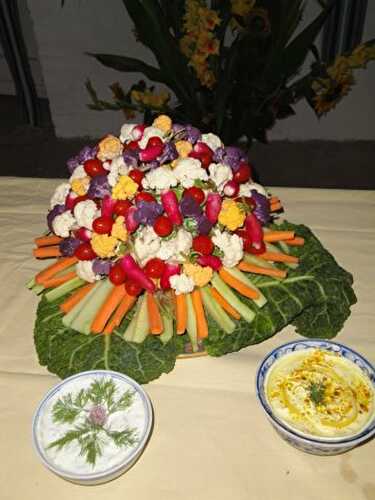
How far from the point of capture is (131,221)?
3.24 ft

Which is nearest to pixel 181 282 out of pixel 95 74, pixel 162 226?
pixel 162 226

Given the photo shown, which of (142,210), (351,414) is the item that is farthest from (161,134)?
(351,414)

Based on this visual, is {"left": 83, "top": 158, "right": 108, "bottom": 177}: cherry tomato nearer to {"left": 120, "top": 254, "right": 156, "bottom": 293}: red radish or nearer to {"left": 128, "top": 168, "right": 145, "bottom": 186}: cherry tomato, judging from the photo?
{"left": 128, "top": 168, "right": 145, "bottom": 186}: cherry tomato

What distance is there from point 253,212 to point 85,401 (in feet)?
1.93

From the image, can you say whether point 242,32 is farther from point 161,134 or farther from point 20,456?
point 20,456

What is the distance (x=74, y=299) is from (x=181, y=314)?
0.28 meters

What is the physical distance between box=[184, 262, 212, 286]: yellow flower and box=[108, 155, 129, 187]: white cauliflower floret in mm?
257

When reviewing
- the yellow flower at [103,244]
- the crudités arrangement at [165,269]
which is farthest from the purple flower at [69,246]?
the yellow flower at [103,244]

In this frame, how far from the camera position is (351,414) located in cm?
87

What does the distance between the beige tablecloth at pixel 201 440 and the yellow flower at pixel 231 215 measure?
0.33 m

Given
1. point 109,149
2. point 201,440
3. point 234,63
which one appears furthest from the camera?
point 234,63

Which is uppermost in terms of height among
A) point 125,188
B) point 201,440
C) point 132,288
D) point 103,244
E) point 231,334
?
point 125,188

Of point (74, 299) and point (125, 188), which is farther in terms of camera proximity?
point (74, 299)

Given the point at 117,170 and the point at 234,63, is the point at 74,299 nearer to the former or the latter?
the point at 117,170
